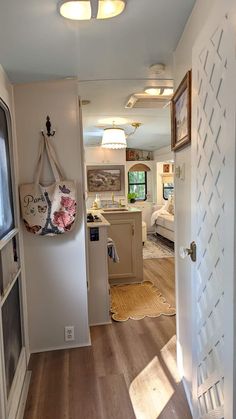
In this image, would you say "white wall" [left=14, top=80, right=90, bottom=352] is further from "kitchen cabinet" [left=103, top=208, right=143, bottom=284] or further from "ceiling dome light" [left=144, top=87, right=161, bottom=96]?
"kitchen cabinet" [left=103, top=208, right=143, bottom=284]

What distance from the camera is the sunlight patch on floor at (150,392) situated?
1.76 meters

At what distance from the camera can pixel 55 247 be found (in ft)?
7.67

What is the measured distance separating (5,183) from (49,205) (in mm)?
358

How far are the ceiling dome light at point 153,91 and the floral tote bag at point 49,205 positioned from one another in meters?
1.00

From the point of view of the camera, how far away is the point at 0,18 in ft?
4.50

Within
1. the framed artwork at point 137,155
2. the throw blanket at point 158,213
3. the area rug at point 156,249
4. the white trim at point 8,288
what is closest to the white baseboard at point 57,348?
the white trim at point 8,288

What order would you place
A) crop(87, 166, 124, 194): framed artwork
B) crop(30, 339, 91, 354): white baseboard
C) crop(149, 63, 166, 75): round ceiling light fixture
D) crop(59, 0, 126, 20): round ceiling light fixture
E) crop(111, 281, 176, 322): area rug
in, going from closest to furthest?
1. crop(59, 0, 126, 20): round ceiling light fixture
2. crop(149, 63, 166, 75): round ceiling light fixture
3. crop(30, 339, 91, 354): white baseboard
4. crop(111, 281, 176, 322): area rug
5. crop(87, 166, 124, 194): framed artwork

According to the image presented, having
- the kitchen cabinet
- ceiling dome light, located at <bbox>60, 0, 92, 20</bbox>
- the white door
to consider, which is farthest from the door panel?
ceiling dome light, located at <bbox>60, 0, 92, 20</bbox>

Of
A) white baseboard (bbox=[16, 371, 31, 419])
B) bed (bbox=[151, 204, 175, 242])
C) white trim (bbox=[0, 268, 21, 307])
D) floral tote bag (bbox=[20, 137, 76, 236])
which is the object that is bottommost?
white baseboard (bbox=[16, 371, 31, 419])

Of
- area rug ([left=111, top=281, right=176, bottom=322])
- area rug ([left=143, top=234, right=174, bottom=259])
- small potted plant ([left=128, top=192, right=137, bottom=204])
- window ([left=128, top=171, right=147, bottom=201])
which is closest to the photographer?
area rug ([left=111, top=281, right=176, bottom=322])

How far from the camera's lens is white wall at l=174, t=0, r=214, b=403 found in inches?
60.3

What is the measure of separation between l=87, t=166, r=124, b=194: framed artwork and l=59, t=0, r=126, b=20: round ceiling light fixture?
224 inches

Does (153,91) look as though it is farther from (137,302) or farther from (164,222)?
(164,222)

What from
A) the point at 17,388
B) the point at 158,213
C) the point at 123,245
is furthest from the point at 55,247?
the point at 158,213
